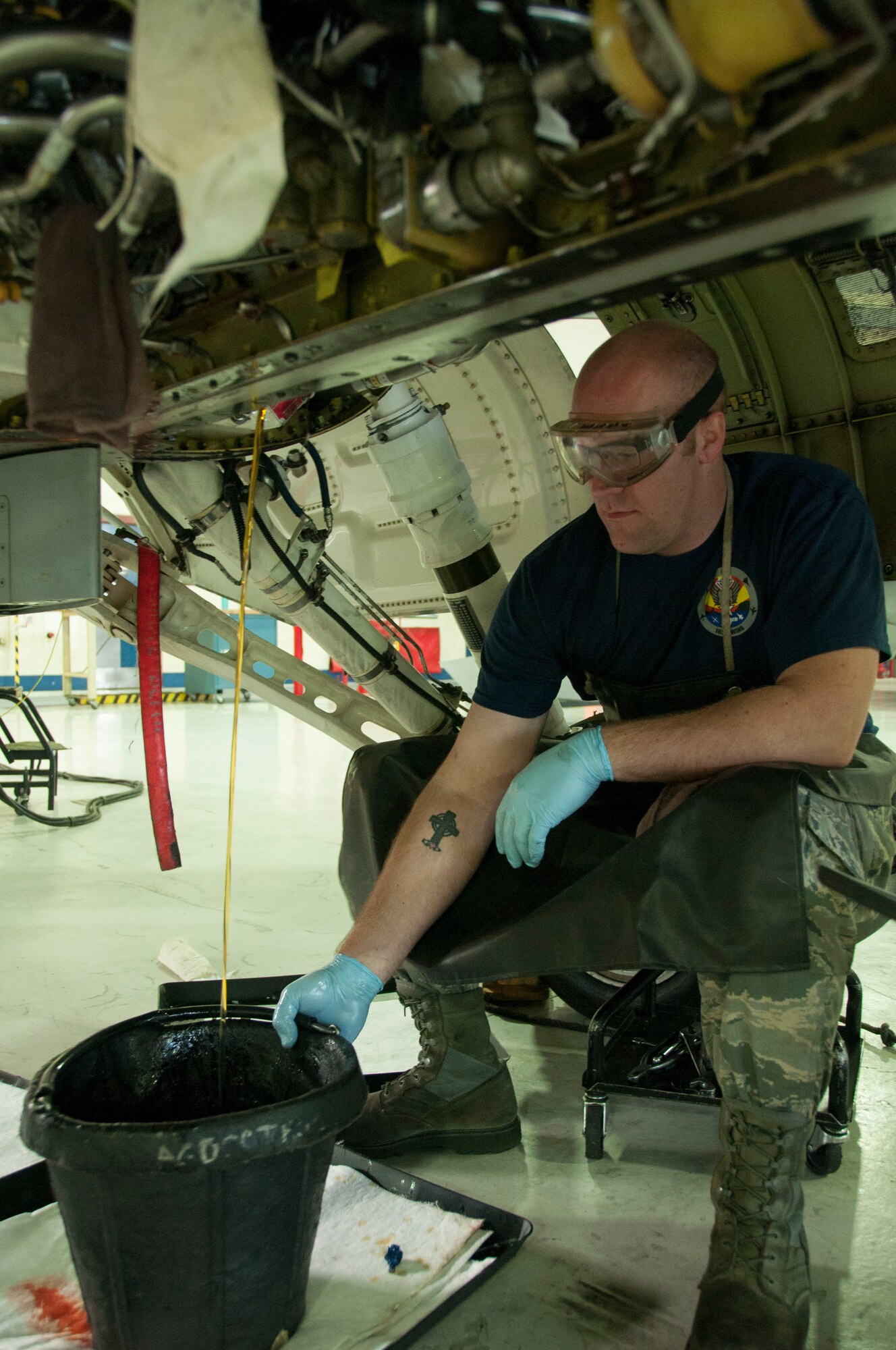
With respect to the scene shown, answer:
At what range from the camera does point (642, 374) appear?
1527 millimetres

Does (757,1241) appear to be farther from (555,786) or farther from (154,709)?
(154,709)

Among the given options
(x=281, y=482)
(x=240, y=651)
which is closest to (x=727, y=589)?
(x=240, y=651)

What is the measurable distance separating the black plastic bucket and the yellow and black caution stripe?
41.2 feet

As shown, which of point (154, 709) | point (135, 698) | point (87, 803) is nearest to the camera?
point (154, 709)

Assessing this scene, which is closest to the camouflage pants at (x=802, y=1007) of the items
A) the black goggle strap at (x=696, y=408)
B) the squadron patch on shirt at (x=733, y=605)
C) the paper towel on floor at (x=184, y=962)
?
the squadron patch on shirt at (x=733, y=605)

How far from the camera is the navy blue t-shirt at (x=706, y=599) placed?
1.45 m

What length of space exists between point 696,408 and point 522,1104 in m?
1.33

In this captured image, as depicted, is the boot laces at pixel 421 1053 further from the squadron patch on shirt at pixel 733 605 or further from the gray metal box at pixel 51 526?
the gray metal box at pixel 51 526

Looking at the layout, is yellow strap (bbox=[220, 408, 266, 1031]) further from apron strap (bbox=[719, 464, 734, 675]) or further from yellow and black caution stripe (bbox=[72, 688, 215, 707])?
yellow and black caution stripe (bbox=[72, 688, 215, 707])

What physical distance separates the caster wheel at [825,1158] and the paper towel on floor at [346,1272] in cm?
58

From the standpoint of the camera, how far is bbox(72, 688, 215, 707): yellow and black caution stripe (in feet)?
43.6

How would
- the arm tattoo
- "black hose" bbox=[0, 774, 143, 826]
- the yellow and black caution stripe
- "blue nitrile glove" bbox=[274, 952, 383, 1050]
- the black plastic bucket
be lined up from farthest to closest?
1. the yellow and black caution stripe
2. "black hose" bbox=[0, 774, 143, 826]
3. the arm tattoo
4. "blue nitrile glove" bbox=[274, 952, 383, 1050]
5. the black plastic bucket

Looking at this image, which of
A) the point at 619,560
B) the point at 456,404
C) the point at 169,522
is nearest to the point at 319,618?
the point at 169,522

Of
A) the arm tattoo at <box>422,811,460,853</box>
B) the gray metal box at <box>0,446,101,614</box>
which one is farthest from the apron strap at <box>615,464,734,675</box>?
the gray metal box at <box>0,446,101,614</box>
